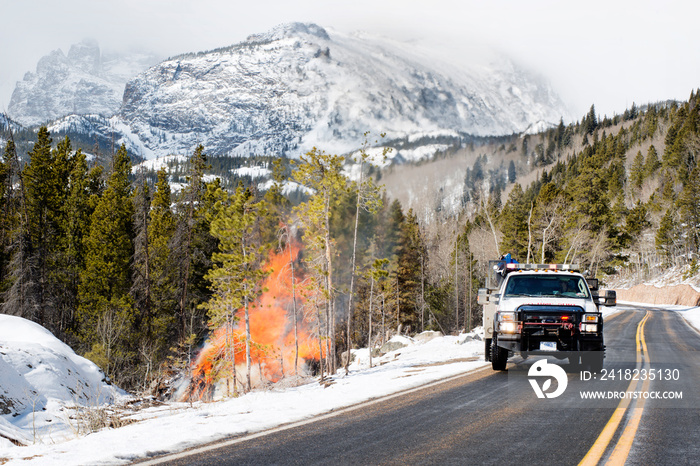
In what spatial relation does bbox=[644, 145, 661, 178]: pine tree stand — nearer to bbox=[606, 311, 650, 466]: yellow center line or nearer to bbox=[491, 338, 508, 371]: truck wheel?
bbox=[491, 338, 508, 371]: truck wheel

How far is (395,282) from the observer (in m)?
48.3

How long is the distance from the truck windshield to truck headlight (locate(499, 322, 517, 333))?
97 cm

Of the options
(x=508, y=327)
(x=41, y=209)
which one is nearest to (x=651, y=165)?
(x=41, y=209)

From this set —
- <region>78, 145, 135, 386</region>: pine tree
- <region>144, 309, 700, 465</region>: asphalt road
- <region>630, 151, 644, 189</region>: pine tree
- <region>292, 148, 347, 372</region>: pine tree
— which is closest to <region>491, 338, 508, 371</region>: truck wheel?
<region>144, 309, 700, 465</region>: asphalt road

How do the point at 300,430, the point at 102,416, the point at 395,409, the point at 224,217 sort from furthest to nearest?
the point at 224,217 → the point at 102,416 → the point at 395,409 → the point at 300,430

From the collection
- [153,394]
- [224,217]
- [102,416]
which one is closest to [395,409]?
[102,416]

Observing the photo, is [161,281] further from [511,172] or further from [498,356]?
[511,172]

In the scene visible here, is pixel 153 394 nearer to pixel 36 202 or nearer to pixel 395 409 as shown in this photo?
pixel 395 409

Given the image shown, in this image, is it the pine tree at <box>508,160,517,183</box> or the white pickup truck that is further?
the pine tree at <box>508,160,517,183</box>

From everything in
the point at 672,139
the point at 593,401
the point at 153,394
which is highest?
the point at 672,139

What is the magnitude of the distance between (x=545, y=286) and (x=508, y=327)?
5.38ft

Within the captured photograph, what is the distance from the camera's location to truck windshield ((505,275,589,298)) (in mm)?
10883

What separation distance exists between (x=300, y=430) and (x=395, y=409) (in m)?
1.83

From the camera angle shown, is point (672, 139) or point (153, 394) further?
point (672, 139)
